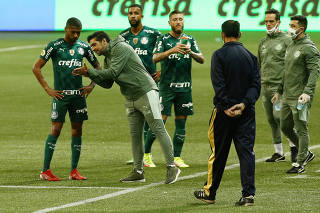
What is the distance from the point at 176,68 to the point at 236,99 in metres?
3.84

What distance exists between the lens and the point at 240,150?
959cm

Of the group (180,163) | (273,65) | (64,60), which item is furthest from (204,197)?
(273,65)

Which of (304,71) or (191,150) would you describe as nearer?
(304,71)

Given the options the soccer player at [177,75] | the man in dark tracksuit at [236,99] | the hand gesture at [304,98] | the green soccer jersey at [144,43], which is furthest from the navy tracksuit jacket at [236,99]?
the green soccer jersey at [144,43]

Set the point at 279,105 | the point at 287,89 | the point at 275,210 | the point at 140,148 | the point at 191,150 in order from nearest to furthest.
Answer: the point at 275,210, the point at 140,148, the point at 287,89, the point at 279,105, the point at 191,150

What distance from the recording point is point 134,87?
1126 cm

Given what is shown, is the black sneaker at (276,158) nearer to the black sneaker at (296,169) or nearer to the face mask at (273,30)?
the black sneaker at (296,169)

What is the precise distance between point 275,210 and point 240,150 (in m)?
0.78

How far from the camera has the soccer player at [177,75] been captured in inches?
515

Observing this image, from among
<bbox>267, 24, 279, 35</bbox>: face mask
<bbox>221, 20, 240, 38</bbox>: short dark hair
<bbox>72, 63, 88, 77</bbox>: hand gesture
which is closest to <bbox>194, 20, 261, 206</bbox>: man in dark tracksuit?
<bbox>221, 20, 240, 38</bbox>: short dark hair

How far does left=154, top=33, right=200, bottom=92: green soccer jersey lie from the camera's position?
43.2 ft

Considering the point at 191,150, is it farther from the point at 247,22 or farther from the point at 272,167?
the point at 247,22

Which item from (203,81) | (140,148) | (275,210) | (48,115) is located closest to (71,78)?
(140,148)

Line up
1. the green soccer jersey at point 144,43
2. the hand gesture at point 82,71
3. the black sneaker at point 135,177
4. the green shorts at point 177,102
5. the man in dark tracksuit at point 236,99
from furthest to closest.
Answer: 1. the green soccer jersey at point 144,43
2. the green shorts at point 177,102
3. the black sneaker at point 135,177
4. the hand gesture at point 82,71
5. the man in dark tracksuit at point 236,99
